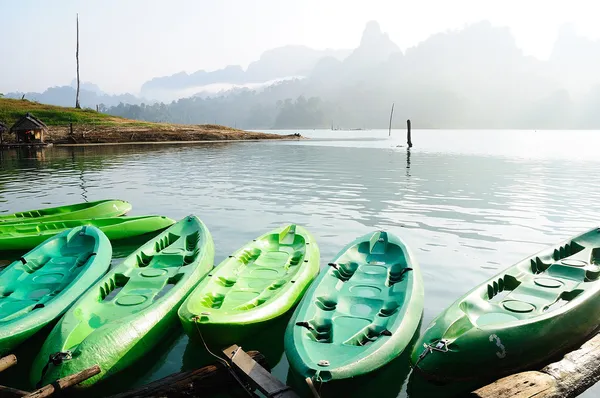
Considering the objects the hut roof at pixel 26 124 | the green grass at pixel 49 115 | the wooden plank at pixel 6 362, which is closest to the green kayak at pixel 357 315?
the wooden plank at pixel 6 362

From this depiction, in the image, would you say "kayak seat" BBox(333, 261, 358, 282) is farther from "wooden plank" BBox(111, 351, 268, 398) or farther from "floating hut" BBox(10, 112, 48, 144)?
"floating hut" BBox(10, 112, 48, 144)

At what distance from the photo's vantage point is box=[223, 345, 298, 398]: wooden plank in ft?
15.1

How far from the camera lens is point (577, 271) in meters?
7.45

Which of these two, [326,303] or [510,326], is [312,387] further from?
[510,326]

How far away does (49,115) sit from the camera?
58719mm

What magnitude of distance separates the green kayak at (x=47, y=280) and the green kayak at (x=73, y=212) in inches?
146

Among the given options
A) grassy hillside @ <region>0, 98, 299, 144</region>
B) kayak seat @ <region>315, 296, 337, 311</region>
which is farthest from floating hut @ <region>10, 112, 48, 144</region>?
kayak seat @ <region>315, 296, 337, 311</region>

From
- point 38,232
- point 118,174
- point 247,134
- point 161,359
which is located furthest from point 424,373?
point 247,134

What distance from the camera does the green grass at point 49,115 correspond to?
5534 cm

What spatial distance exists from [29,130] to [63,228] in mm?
42932

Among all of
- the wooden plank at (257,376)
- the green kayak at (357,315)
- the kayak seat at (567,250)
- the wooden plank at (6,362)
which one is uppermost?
the kayak seat at (567,250)

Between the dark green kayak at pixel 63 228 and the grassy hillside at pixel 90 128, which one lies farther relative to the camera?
the grassy hillside at pixel 90 128

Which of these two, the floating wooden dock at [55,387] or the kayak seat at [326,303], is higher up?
the kayak seat at [326,303]

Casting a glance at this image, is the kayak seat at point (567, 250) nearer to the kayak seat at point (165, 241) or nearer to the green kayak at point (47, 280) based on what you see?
the kayak seat at point (165, 241)
